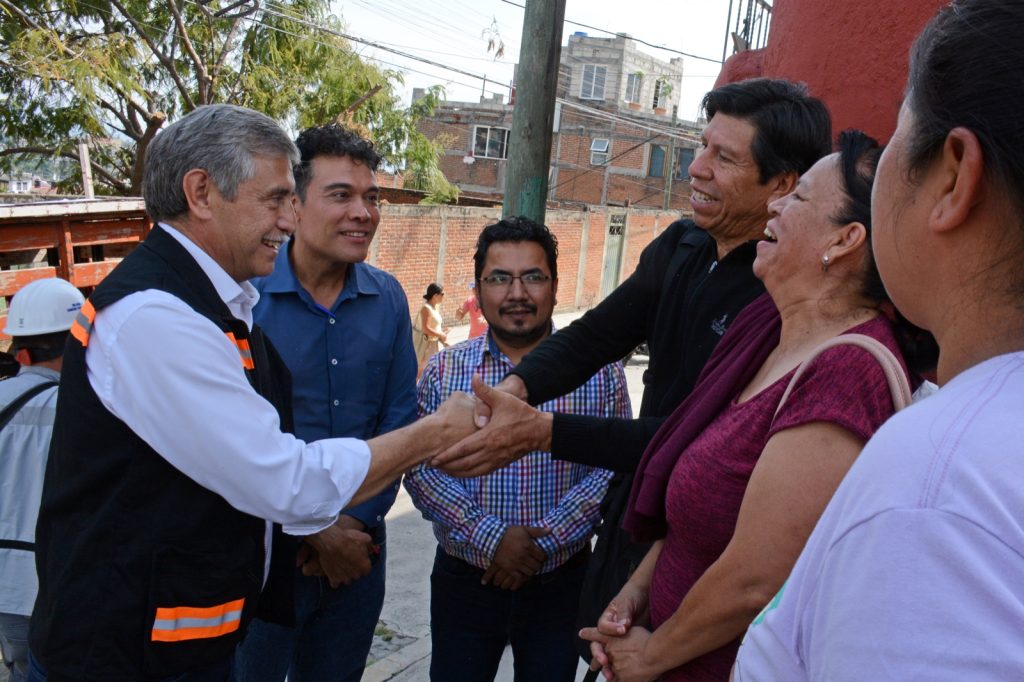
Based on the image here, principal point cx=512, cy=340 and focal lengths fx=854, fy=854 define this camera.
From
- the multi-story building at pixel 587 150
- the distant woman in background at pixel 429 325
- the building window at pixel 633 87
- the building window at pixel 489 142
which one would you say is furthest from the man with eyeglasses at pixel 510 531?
the building window at pixel 633 87

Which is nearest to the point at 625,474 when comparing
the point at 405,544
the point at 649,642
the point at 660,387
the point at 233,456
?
the point at 660,387

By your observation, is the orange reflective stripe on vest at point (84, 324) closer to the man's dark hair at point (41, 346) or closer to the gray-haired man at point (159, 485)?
the gray-haired man at point (159, 485)

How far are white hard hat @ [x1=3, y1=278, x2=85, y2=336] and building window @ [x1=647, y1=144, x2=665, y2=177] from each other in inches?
1329

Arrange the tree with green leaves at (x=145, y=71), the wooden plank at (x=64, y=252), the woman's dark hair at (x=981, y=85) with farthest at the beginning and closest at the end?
the tree with green leaves at (x=145, y=71)
the wooden plank at (x=64, y=252)
the woman's dark hair at (x=981, y=85)

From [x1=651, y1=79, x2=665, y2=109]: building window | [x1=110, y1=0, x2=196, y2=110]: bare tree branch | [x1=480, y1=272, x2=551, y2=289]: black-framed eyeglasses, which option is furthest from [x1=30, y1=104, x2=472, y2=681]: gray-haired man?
[x1=651, y1=79, x2=665, y2=109]: building window

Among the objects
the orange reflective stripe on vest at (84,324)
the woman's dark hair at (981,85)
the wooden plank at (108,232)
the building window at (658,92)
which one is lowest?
the wooden plank at (108,232)

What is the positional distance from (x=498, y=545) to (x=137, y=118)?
14253 mm

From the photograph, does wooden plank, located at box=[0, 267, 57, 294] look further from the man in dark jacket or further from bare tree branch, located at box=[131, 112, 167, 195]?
the man in dark jacket

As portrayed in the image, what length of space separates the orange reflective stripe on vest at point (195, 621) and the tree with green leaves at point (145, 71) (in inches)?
508

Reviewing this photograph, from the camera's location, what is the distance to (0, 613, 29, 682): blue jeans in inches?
110

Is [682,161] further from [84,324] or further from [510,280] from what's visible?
[84,324]

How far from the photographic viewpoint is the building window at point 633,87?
45188 mm

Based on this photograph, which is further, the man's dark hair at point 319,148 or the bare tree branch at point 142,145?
the bare tree branch at point 142,145

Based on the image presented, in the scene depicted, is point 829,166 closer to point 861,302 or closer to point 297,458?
point 861,302
